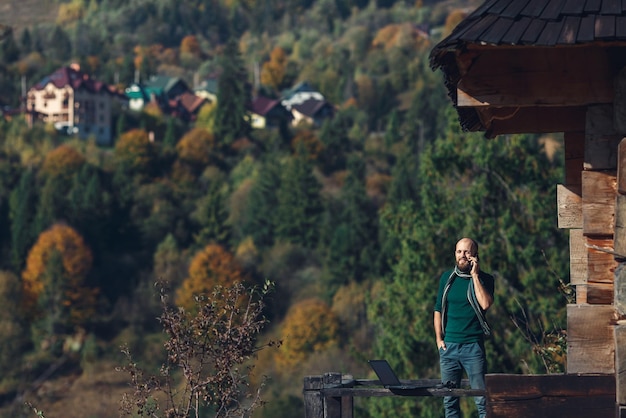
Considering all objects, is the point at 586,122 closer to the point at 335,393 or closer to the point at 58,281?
the point at 335,393

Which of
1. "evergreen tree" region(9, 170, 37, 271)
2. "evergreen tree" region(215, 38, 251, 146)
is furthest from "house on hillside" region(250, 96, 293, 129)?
"evergreen tree" region(9, 170, 37, 271)

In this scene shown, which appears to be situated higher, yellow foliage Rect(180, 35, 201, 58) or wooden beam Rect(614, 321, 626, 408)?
yellow foliage Rect(180, 35, 201, 58)

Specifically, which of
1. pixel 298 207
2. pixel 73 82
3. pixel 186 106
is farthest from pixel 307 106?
pixel 298 207

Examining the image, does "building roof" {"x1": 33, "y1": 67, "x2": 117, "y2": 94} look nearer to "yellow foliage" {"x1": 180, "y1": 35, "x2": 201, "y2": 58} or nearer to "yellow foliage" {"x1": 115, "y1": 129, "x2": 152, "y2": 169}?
"yellow foliage" {"x1": 115, "y1": 129, "x2": 152, "y2": 169}

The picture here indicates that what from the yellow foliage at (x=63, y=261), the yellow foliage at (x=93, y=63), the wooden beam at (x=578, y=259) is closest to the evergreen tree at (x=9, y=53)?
the yellow foliage at (x=93, y=63)

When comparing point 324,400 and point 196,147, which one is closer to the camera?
point 324,400

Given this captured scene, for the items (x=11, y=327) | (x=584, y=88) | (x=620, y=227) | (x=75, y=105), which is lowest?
(x=11, y=327)

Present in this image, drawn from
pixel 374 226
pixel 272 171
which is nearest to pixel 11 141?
pixel 272 171

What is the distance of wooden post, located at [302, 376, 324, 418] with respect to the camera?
8633 millimetres

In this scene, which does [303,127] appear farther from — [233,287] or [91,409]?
[233,287]

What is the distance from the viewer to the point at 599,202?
8453mm

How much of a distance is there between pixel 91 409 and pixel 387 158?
55311 mm

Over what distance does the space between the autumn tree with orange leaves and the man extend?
3460 inches

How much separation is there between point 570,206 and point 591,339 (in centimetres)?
165
